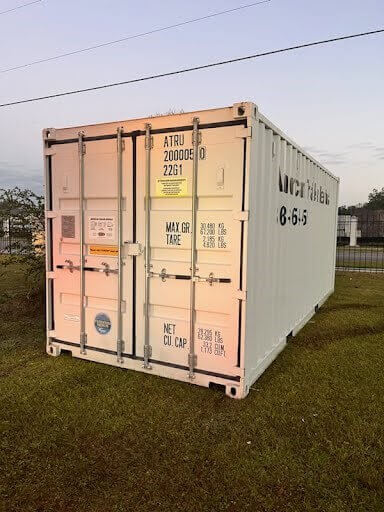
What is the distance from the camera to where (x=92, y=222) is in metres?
4.80

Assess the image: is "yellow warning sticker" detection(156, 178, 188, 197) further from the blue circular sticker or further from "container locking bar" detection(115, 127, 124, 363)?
the blue circular sticker

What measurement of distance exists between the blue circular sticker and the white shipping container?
0.5 inches

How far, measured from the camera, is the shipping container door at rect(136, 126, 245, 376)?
4.03 m

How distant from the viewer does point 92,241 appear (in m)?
4.83

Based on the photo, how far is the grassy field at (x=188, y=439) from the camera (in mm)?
2689

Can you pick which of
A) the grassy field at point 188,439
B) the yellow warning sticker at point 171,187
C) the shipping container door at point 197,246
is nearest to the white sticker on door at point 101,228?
the shipping container door at point 197,246

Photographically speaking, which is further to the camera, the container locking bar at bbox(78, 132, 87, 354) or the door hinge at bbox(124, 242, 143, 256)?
the container locking bar at bbox(78, 132, 87, 354)

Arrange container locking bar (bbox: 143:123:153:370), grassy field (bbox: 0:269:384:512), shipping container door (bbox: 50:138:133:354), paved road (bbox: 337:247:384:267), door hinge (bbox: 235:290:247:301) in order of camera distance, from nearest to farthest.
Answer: grassy field (bbox: 0:269:384:512) → door hinge (bbox: 235:290:247:301) → container locking bar (bbox: 143:123:153:370) → shipping container door (bbox: 50:138:133:354) → paved road (bbox: 337:247:384:267)

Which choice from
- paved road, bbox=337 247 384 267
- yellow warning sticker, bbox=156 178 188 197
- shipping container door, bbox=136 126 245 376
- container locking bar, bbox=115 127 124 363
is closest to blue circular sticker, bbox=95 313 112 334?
container locking bar, bbox=115 127 124 363

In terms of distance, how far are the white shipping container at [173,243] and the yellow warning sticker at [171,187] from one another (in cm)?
1

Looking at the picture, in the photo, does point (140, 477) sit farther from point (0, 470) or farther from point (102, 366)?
point (102, 366)

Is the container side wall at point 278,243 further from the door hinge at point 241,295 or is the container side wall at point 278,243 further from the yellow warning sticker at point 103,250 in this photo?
the yellow warning sticker at point 103,250

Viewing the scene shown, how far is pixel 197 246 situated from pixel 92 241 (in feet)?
4.65

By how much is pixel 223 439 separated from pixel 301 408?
98cm
